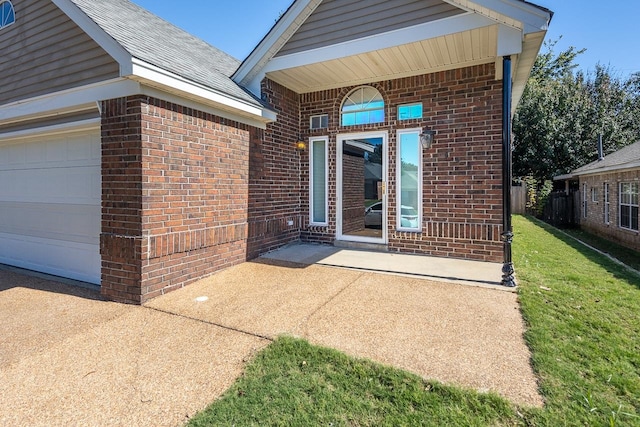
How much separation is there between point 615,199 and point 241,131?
12.5 metres

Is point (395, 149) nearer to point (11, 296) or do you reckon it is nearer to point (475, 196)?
point (475, 196)

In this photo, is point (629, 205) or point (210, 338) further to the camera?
→ point (629, 205)

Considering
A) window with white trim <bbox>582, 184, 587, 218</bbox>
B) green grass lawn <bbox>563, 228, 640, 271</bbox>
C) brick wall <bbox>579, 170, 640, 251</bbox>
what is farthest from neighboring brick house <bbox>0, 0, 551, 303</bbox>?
window with white trim <bbox>582, 184, 587, 218</bbox>

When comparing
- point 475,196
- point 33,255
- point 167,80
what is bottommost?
point 33,255

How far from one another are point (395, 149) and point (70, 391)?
6.04 meters

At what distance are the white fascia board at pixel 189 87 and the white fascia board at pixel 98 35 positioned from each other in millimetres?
140

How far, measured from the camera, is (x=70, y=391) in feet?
8.28

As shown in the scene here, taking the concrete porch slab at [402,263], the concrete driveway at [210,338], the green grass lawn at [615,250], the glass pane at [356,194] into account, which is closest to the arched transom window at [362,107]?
the glass pane at [356,194]

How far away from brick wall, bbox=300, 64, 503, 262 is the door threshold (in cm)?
20

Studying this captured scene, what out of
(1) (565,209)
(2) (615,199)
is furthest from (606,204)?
(1) (565,209)

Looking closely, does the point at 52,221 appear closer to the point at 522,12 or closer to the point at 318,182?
the point at 318,182

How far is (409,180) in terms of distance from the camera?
6.69 meters

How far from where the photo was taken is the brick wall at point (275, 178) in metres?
6.39

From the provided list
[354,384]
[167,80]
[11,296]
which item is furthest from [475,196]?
[11,296]
